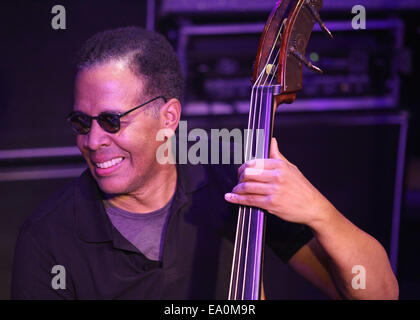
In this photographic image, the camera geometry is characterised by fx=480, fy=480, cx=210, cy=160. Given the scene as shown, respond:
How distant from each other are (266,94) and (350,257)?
0.51 meters

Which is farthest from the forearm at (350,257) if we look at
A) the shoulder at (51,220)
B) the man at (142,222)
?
the shoulder at (51,220)

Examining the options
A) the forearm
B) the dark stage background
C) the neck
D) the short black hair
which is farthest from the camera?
the dark stage background

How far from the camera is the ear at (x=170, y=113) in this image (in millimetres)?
1533

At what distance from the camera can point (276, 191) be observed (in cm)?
121

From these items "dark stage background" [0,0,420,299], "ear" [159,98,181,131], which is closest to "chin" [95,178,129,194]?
"ear" [159,98,181,131]

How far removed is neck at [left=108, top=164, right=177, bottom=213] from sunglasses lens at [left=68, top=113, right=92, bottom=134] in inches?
9.9

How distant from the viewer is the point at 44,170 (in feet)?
6.82

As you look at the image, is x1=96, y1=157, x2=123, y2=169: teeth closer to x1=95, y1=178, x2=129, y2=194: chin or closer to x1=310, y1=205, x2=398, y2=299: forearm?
x1=95, y1=178, x2=129, y2=194: chin

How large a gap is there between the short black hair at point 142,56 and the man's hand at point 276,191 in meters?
0.46

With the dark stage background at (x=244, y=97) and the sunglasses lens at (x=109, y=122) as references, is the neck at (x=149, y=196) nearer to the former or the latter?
the sunglasses lens at (x=109, y=122)

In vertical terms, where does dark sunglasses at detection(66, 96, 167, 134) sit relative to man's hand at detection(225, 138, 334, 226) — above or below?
above

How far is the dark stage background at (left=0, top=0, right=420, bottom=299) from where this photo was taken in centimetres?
198

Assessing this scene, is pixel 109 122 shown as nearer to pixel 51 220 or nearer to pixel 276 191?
pixel 51 220
